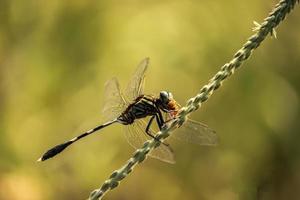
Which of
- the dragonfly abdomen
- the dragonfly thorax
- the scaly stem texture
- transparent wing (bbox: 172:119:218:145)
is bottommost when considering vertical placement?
the scaly stem texture

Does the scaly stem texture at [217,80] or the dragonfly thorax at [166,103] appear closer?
the scaly stem texture at [217,80]

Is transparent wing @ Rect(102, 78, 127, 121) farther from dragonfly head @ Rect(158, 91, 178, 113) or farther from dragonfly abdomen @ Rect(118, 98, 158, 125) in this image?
dragonfly head @ Rect(158, 91, 178, 113)

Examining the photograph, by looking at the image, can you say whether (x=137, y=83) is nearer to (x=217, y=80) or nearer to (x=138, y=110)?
(x=138, y=110)

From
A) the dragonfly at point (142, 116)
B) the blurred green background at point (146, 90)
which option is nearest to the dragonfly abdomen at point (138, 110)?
the dragonfly at point (142, 116)

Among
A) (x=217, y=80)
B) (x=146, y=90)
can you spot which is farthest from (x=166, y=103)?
(x=146, y=90)

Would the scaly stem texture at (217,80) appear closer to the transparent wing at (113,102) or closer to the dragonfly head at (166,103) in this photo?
the dragonfly head at (166,103)

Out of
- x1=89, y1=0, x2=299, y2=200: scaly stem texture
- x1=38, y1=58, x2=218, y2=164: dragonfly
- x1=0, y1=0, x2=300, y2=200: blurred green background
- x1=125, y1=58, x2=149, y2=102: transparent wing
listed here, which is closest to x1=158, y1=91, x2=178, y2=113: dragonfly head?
x1=38, y1=58, x2=218, y2=164: dragonfly

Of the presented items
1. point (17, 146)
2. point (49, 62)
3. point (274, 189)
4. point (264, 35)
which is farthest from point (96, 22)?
point (264, 35)

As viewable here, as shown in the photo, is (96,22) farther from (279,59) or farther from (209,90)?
(209,90)
